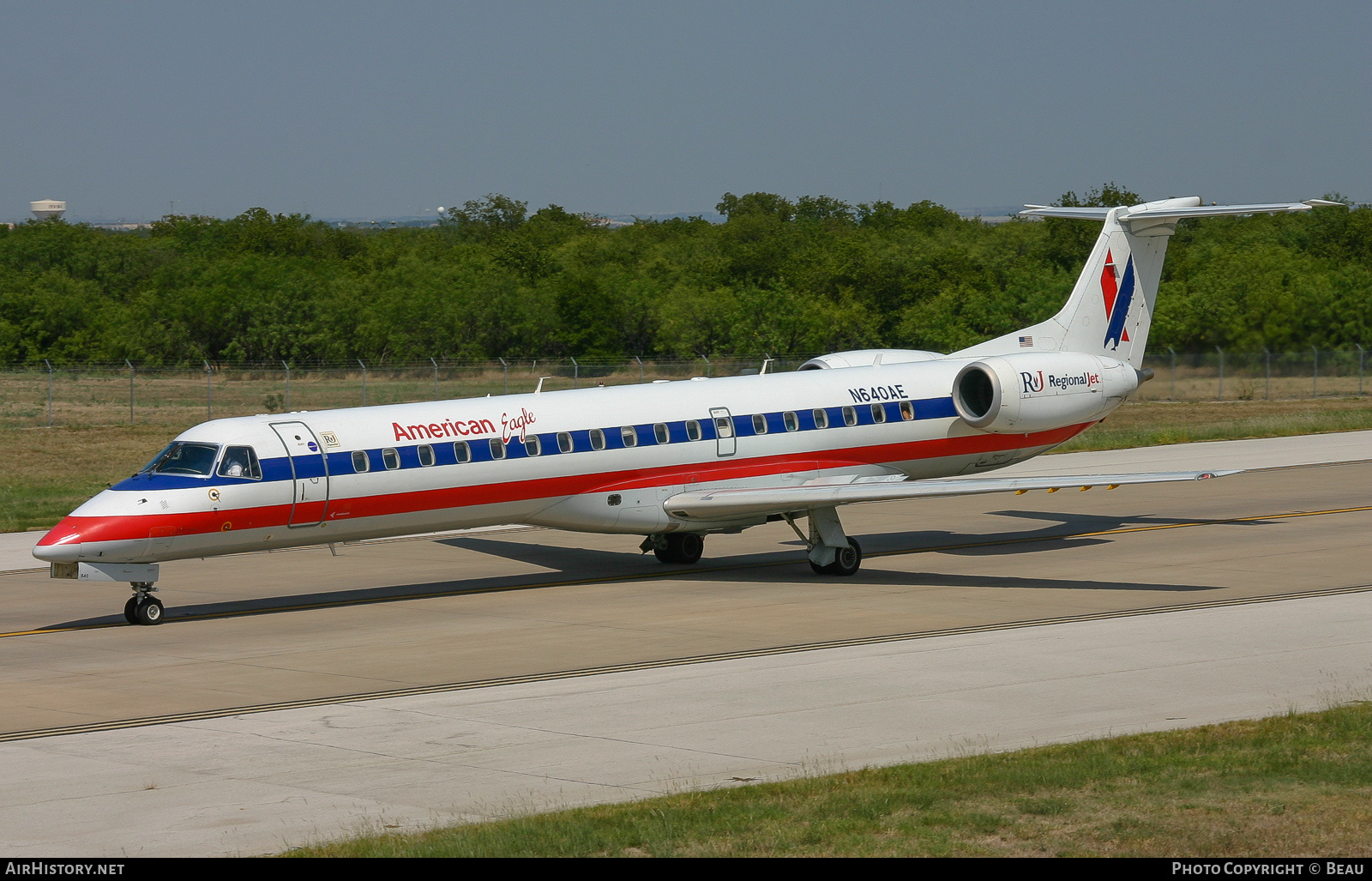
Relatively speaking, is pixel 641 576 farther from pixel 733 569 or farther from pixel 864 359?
pixel 864 359

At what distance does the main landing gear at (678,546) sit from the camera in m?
25.4

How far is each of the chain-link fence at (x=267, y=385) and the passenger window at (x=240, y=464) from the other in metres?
26.6

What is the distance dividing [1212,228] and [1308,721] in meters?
82.0

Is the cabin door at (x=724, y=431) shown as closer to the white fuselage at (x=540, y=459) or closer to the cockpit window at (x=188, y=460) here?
the white fuselage at (x=540, y=459)

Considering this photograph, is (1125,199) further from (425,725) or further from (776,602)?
(425,725)

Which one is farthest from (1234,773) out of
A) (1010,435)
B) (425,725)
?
(1010,435)

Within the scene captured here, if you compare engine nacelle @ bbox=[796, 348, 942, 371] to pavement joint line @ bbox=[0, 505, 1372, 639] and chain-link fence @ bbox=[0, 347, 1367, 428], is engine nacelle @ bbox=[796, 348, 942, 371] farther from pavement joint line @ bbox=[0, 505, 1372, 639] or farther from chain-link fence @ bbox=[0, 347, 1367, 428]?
chain-link fence @ bbox=[0, 347, 1367, 428]

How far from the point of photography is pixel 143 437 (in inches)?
1950

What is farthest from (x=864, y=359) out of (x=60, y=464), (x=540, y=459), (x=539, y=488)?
(x=60, y=464)

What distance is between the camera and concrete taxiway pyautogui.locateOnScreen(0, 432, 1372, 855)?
1242 centimetres

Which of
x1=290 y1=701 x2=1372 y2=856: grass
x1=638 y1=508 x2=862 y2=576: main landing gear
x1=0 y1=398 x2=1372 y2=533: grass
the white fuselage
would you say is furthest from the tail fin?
x1=290 y1=701 x2=1372 y2=856: grass

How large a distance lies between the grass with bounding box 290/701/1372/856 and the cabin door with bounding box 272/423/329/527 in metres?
10.8

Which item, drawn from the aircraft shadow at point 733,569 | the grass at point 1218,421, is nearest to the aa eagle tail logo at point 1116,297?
the aircraft shadow at point 733,569

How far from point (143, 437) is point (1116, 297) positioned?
3211 centimetres
